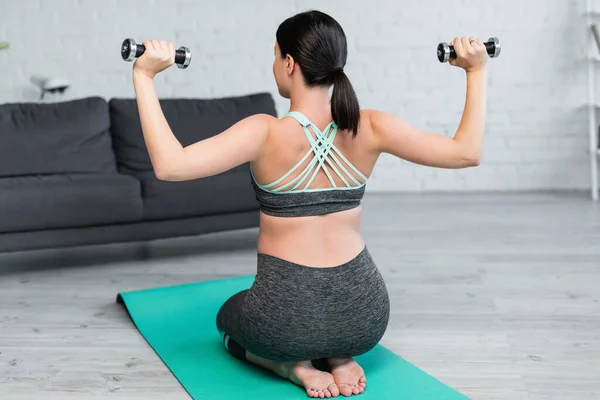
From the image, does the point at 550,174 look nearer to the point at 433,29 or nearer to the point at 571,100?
the point at 571,100

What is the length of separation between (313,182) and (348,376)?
21.0 inches

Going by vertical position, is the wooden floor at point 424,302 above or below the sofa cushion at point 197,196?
below

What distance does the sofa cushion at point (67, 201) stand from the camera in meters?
3.36

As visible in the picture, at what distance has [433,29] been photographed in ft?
17.9

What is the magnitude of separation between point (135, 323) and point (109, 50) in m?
3.27

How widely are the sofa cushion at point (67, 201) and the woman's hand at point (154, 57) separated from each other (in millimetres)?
1798

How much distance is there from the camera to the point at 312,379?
6.87ft

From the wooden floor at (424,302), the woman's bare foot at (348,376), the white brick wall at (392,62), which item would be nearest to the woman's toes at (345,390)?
the woman's bare foot at (348,376)

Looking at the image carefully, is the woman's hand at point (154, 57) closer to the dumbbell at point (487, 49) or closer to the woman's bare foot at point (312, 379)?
the dumbbell at point (487, 49)

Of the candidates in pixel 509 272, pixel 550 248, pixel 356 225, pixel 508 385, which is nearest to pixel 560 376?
pixel 508 385

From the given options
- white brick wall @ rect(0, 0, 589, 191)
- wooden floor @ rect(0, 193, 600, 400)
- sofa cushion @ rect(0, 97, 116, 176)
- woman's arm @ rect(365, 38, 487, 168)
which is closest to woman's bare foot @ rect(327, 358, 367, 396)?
wooden floor @ rect(0, 193, 600, 400)

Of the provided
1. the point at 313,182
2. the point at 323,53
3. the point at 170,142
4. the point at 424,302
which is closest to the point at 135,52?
the point at 170,142

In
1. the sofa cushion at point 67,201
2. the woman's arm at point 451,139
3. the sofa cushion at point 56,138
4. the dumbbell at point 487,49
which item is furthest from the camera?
the sofa cushion at point 56,138

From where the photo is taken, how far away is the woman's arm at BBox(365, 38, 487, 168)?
2047 millimetres
